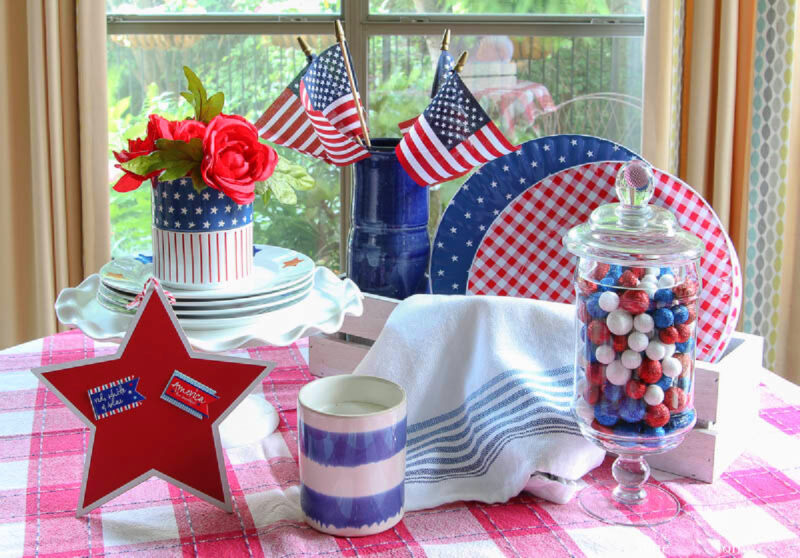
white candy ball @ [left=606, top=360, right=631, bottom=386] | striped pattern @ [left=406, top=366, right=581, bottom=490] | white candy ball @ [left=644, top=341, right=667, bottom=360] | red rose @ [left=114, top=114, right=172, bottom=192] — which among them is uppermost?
red rose @ [left=114, top=114, right=172, bottom=192]

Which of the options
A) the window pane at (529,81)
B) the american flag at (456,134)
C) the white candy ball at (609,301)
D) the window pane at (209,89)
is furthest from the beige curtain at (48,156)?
the white candy ball at (609,301)

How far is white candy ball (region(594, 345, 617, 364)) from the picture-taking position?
80 cm

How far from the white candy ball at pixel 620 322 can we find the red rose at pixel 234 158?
41cm

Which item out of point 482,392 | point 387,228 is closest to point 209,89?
point 387,228

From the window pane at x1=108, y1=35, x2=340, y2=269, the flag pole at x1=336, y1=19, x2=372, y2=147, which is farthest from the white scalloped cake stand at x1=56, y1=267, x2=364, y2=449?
the window pane at x1=108, y1=35, x2=340, y2=269

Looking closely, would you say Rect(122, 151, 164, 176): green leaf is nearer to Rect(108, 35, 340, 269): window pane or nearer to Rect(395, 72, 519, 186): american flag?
Rect(395, 72, 519, 186): american flag

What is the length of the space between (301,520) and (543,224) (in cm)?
52

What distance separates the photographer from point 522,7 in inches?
96.2

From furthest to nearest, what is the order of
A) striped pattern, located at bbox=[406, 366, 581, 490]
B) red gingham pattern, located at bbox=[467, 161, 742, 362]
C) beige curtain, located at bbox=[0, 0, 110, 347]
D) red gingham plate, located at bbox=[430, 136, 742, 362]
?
beige curtain, located at bbox=[0, 0, 110, 347]
red gingham pattern, located at bbox=[467, 161, 742, 362]
red gingham plate, located at bbox=[430, 136, 742, 362]
striped pattern, located at bbox=[406, 366, 581, 490]

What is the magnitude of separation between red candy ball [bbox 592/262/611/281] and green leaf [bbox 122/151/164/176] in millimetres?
471

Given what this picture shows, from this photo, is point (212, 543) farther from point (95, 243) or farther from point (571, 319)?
point (95, 243)

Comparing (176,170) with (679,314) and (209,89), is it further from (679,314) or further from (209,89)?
(209,89)

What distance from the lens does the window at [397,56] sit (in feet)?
7.95

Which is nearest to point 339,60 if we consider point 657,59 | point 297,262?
point 297,262
